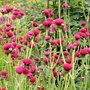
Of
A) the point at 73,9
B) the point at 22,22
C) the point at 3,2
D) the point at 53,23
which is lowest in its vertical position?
the point at 3,2

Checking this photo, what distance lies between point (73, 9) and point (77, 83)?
130 cm

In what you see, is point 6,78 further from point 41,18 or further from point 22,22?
point 22,22

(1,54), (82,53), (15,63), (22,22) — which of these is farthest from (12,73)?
(22,22)

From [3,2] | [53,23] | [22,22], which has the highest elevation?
[53,23]

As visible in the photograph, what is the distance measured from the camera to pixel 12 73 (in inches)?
116

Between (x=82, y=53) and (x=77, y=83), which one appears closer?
(x=82, y=53)

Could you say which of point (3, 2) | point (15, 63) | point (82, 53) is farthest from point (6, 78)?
point (3, 2)

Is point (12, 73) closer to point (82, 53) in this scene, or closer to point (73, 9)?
point (82, 53)

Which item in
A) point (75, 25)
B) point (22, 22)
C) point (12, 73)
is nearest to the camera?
point (12, 73)

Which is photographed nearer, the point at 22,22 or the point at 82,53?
the point at 82,53

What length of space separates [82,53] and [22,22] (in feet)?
9.57

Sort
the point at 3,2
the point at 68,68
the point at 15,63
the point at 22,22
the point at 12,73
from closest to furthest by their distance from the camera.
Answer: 1. the point at 68,68
2. the point at 15,63
3. the point at 12,73
4. the point at 22,22
5. the point at 3,2

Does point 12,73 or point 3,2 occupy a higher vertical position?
point 12,73

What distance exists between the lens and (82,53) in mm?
2207
